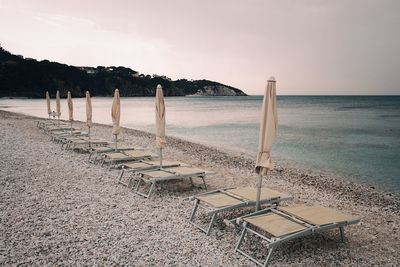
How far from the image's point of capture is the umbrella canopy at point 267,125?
4.85 m

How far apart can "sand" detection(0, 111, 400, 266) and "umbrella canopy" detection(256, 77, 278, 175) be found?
1429mm

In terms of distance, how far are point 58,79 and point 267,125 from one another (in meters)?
115

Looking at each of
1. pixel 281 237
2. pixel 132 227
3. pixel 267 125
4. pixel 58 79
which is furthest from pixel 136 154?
pixel 58 79

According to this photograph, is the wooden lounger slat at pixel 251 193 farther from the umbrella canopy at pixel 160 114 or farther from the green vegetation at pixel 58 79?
the green vegetation at pixel 58 79

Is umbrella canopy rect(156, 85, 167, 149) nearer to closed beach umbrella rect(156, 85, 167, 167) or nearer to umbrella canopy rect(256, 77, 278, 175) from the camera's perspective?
closed beach umbrella rect(156, 85, 167, 167)

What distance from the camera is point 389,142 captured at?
2453 centimetres

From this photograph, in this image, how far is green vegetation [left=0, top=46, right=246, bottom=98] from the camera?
316 feet

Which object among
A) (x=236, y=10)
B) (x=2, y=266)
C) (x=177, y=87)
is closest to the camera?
(x=2, y=266)

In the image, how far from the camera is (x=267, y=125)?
194 inches

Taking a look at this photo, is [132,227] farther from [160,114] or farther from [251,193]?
[160,114]

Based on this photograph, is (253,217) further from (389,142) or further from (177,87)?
(177,87)

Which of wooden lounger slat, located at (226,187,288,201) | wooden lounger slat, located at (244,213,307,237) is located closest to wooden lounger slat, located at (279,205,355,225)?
wooden lounger slat, located at (244,213,307,237)

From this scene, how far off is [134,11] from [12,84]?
9545 centimetres

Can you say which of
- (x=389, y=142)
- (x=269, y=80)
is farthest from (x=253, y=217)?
(x=389, y=142)
